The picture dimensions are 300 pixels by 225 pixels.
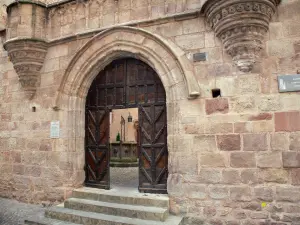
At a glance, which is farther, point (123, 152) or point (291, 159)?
point (123, 152)

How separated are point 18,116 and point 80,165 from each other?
1.86 meters

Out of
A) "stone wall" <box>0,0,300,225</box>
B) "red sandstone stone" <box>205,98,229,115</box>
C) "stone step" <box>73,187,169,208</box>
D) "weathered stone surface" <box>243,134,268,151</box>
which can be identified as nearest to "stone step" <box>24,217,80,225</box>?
"stone step" <box>73,187,169,208</box>

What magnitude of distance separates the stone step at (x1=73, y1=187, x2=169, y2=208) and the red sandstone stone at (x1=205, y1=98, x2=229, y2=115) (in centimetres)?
159

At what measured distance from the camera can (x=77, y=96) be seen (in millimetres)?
4699

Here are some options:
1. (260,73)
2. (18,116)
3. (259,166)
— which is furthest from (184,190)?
(18,116)

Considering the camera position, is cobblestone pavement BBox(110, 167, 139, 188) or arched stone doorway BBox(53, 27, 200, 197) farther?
cobblestone pavement BBox(110, 167, 139, 188)

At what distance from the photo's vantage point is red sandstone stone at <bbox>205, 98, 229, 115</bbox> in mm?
3570

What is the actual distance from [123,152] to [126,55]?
589 cm

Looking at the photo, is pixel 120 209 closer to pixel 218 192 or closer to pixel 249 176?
pixel 218 192

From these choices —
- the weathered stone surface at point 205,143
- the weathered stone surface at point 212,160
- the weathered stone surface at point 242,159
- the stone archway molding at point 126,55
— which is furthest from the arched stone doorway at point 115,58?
the weathered stone surface at point 242,159

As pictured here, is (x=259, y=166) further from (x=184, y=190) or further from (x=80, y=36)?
(x=80, y=36)

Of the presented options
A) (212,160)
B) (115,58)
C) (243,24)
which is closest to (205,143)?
(212,160)

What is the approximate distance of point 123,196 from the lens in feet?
13.4

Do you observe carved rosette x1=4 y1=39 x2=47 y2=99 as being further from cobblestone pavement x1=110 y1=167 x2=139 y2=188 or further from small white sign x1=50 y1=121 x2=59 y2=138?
cobblestone pavement x1=110 y1=167 x2=139 y2=188
